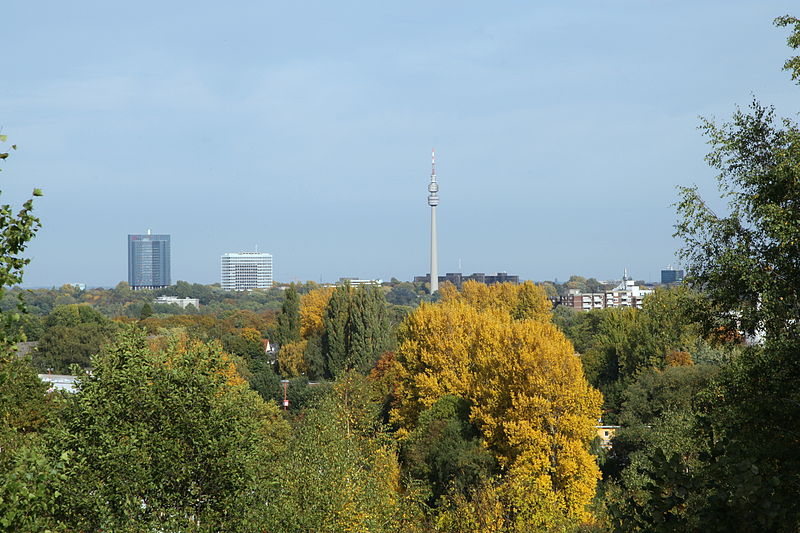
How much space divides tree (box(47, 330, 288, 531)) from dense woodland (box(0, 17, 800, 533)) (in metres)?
0.05

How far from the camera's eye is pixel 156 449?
58.5 ft

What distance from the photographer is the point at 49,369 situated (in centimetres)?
8788

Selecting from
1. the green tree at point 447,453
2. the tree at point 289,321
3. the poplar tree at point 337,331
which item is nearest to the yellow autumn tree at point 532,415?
the green tree at point 447,453

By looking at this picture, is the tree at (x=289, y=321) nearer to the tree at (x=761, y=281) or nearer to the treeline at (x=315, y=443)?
the treeline at (x=315, y=443)

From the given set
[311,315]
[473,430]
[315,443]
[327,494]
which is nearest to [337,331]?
[311,315]

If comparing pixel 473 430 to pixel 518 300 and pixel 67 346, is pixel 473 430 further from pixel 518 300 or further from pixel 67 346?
pixel 67 346

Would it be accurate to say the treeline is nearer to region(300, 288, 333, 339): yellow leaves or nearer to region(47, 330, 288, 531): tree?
region(47, 330, 288, 531): tree

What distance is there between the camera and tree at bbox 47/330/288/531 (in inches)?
687

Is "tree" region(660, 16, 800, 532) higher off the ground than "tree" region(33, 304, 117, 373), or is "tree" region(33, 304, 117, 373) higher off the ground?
"tree" region(660, 16, 800, 532)

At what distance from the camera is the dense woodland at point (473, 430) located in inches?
388

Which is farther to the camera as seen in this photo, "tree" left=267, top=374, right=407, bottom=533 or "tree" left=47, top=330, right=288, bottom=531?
"tree" left=267, top=374, right=407, bottom=533

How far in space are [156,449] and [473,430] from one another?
26.3 m

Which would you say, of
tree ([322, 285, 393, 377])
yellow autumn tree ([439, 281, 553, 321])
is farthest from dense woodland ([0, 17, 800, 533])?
yellow autumn tree ([439, 281, 553, 321])

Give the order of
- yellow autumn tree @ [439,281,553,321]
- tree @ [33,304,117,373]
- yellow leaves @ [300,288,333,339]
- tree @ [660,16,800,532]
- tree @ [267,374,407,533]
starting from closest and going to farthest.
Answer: tree @ [660,16,800,532]
tree @ [267,374,407,533]
tree @ [33,304,117,373]
yellow autumn tree @ [439,281,553,321]
yellow leaves @ [300,288,333,339]
